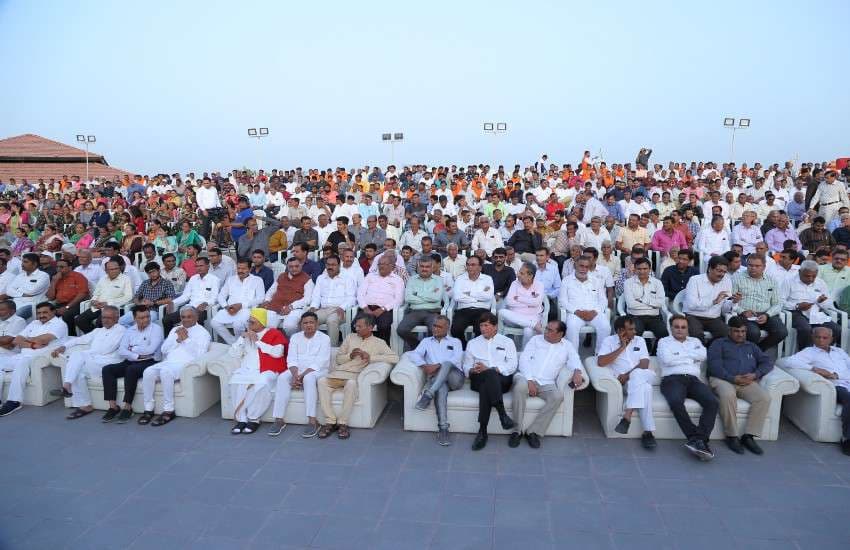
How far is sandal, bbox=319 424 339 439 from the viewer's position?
4.95 metres

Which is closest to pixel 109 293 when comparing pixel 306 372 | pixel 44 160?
pixel 306 372

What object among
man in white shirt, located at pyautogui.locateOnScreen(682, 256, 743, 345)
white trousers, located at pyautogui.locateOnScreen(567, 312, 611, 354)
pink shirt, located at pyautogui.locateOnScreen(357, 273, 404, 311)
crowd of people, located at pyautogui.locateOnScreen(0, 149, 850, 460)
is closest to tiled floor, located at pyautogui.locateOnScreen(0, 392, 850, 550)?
crowd of people, located at pyautogui.locateOnScreen(0, 149, 850, 460)

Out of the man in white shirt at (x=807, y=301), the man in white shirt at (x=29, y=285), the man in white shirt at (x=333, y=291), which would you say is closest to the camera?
the man in white shirt at (x=807, y=301)

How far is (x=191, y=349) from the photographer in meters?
5.67

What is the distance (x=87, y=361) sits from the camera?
220 inches

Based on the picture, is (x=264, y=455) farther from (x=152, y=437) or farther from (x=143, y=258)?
(x=143, y=258)

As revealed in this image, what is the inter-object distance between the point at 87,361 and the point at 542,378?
4386 mm

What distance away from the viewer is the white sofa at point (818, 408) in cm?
468

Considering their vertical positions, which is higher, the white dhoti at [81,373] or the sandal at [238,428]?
the white dhoti at [81,373]

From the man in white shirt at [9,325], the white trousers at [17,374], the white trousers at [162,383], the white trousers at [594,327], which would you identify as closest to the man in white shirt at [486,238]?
the white trousers at [594,327]

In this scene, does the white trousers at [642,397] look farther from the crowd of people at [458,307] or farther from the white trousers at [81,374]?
the white trousers at [81,374]

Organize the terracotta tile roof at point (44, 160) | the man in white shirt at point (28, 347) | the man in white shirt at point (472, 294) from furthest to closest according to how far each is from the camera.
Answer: the terracotta tile roof at point (44, 160) < the man in white shirt at point (472, 294) < the man in white shirt at point (28, 347)

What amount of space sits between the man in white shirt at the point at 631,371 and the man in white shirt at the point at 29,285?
732 centimetres

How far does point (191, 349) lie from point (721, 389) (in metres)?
4.90
